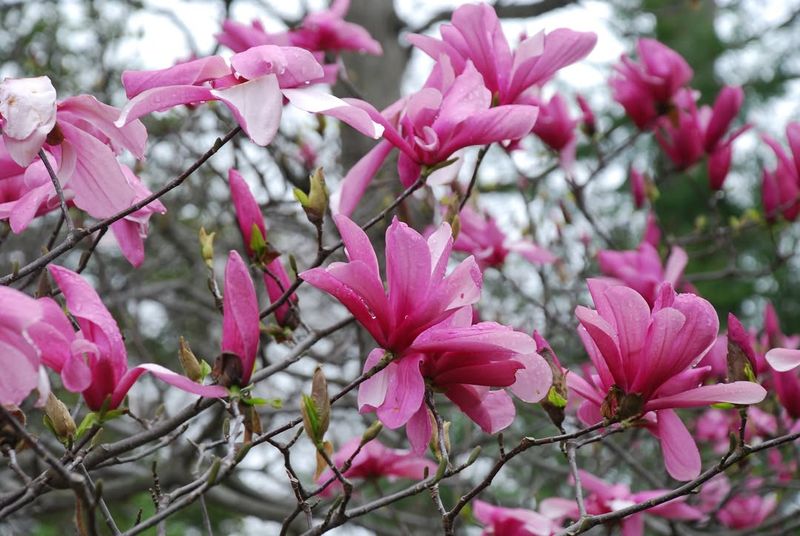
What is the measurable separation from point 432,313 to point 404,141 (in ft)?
1.02

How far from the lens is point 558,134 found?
204 centimetres

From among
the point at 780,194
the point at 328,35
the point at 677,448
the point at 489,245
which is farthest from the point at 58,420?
the point at 780,194

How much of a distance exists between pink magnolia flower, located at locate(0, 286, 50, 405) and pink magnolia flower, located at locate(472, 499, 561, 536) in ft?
2.45

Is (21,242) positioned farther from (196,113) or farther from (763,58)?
(763,58)

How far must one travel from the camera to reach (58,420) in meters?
0.93

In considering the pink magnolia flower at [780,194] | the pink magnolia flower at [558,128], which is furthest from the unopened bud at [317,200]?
the pink magnolia flower at [780,194]

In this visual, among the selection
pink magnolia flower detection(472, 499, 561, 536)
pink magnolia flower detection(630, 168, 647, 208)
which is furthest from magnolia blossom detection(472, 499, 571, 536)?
pink magnolia flower detection(630, 168, 647, 208)

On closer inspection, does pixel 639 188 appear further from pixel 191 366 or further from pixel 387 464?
pixel 191 366

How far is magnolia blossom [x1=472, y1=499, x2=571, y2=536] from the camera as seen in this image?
123 cm

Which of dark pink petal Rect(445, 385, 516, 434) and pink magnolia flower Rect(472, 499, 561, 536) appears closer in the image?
dark pink petal Rect(445, 385, 516, 434)

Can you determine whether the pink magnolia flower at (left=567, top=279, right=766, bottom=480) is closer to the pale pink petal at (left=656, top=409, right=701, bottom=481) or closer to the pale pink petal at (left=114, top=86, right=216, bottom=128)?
the pale pink petal at (left=656, top=409, right=701, bottom=481)

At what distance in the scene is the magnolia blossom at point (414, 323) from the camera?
860 mm

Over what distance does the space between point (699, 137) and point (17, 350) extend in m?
1.83

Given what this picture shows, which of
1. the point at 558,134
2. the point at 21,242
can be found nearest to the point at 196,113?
the point at 21,242
